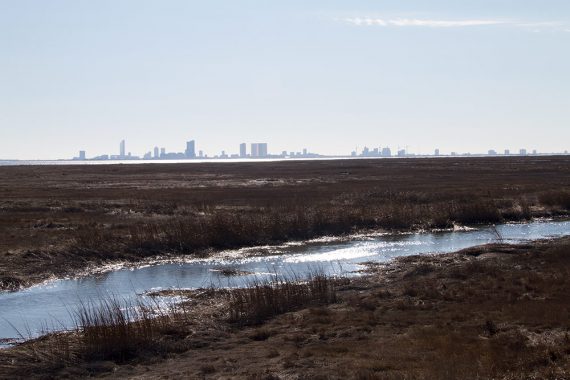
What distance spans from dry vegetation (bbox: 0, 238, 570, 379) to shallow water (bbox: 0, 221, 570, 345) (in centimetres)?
351

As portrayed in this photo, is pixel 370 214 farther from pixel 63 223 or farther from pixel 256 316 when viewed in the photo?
pixel 256 316

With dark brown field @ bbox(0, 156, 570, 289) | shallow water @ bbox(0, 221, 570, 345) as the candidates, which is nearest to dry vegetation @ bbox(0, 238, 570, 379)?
shallow water @ bbox(0, 221, 570, 345)

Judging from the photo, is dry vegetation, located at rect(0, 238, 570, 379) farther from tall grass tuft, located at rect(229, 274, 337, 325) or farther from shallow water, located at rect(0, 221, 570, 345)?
shallow water, located at rect(0, 221, 570, 345)

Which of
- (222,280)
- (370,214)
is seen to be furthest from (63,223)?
(370,214)

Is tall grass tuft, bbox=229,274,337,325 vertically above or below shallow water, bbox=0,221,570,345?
above

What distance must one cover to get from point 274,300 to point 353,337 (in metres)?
3.69

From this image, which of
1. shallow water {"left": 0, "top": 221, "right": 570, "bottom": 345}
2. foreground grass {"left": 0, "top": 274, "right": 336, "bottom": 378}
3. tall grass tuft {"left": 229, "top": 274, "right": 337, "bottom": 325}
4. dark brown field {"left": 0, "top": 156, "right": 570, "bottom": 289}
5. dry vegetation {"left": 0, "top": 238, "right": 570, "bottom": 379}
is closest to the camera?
dry vegetation {"left": 0, "top": 238, "right": 570, "bottom": 379}

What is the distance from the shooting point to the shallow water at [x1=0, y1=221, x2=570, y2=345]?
20.3 m

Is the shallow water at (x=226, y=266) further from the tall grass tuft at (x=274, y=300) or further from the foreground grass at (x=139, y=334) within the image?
the tall grass tuft at (x=274, y=300)

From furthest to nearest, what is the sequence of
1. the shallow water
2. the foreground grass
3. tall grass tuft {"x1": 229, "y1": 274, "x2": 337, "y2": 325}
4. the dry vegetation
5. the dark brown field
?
1. the dark brown field
2. the shallow water
3. tall grass tuft {"x1": 229, "y1": 274, "x2": 337, "y2": 325}
4. the foreground grass
5. the dry vegetation

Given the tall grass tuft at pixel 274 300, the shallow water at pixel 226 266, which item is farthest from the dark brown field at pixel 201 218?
the tall grass tuft at pixel 274 300

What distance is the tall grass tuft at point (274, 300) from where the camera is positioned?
56.7ft

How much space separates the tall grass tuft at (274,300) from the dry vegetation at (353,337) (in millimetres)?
39

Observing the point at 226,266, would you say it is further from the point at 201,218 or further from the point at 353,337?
the point at 353,337
